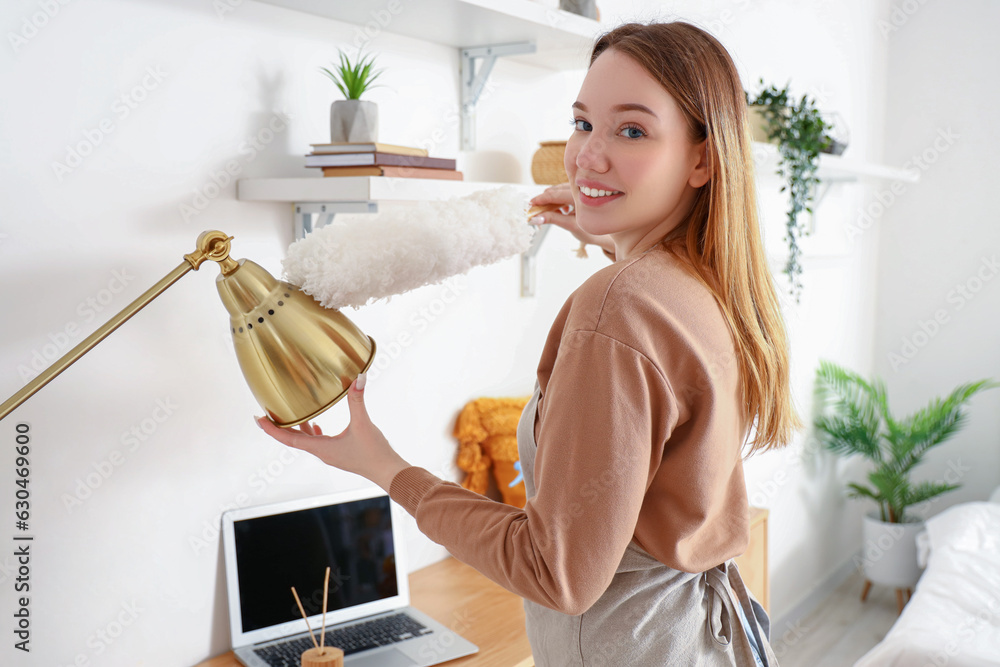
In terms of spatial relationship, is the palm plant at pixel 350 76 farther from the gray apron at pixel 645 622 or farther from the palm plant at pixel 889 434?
the palm plant at pixel 889 434

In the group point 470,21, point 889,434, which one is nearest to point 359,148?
point 470,21

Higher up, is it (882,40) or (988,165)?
(882,40)

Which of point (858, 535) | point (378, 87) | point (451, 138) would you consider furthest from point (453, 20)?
point (858, 535)

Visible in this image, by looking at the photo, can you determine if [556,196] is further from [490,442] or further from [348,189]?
[490,442]

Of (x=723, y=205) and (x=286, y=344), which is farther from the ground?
(x=723, y=205)

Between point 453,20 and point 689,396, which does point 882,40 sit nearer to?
point 453,20

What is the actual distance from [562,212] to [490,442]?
55cm

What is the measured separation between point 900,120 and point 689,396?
10.8ft

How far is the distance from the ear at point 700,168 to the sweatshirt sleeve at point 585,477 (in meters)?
0.27

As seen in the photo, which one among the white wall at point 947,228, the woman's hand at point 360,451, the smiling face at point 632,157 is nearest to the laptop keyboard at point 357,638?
the woman's hand at point 360,451

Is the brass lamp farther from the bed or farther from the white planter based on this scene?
the white planter

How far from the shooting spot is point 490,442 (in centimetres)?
169

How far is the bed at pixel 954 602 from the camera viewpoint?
6.52 ft

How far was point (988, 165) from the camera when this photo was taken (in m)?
3.38
